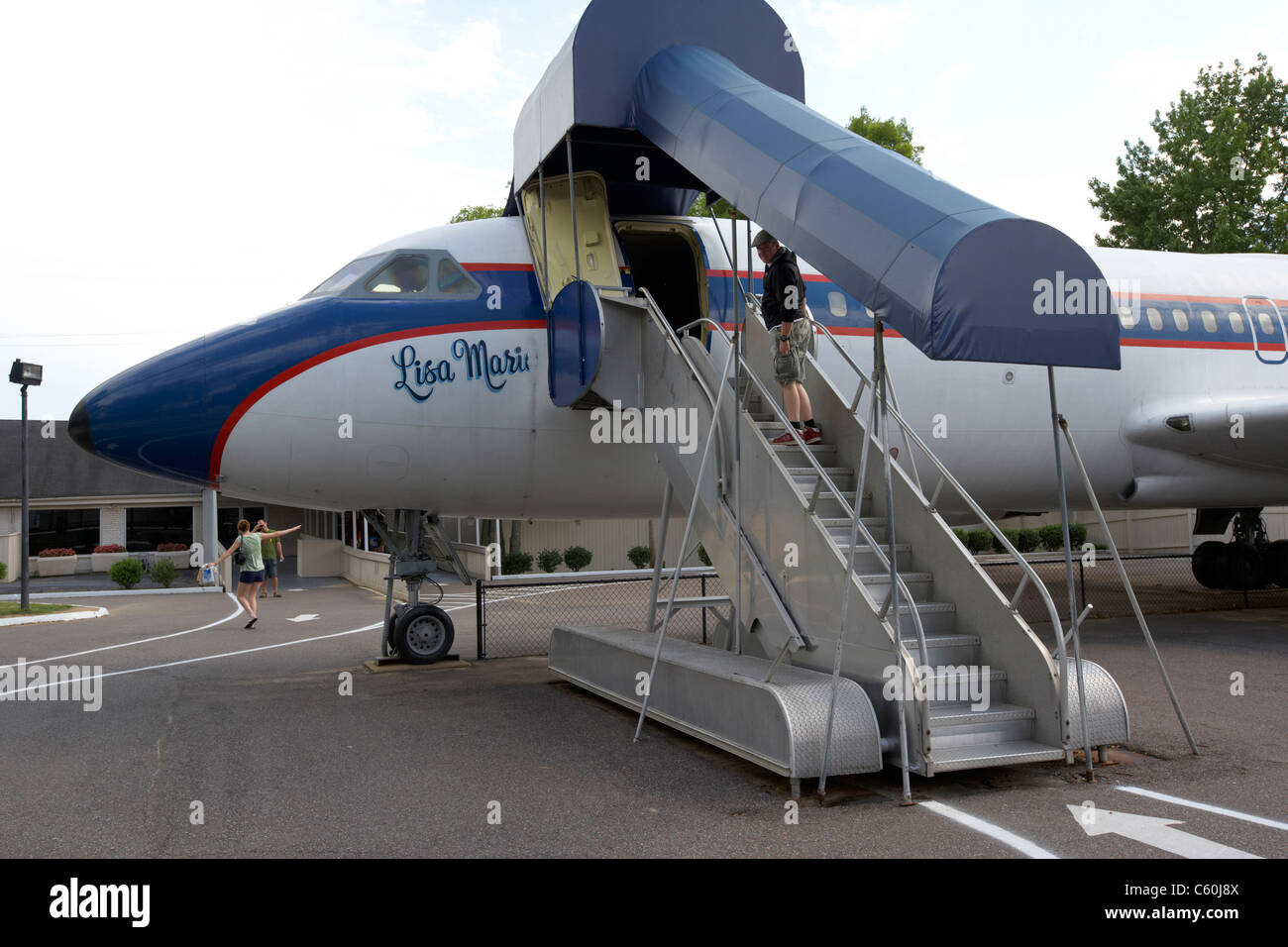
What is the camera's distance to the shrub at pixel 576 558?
26.5m

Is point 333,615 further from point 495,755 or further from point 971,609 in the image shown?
point 971,609

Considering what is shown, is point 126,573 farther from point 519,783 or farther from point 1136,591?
point 519,783

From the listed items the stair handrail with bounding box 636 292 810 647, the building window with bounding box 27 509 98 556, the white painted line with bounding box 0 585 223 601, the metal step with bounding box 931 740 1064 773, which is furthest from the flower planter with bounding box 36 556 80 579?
the metal step with bounding box 931 740 1064 773

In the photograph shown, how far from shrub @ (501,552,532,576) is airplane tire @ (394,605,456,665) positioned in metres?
14.7

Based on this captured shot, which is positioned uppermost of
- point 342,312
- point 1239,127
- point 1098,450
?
point 1239,127

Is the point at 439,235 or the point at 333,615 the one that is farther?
the point at 333,615

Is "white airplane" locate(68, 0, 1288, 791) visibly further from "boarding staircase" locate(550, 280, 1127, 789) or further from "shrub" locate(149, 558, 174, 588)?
"shrub" locate(149, 558, 174, 588)

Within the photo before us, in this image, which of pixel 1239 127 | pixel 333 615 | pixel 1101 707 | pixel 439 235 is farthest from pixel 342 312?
pixel 1239 127

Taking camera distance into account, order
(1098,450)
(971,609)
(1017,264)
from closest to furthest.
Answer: (1017,264)
(971,609)
(1098,450)

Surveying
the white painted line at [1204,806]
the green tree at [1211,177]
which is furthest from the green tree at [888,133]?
the white painted line at [1204,806]

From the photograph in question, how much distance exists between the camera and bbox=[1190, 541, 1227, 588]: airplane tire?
1634 centimetres

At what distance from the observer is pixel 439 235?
8977 millimetres
